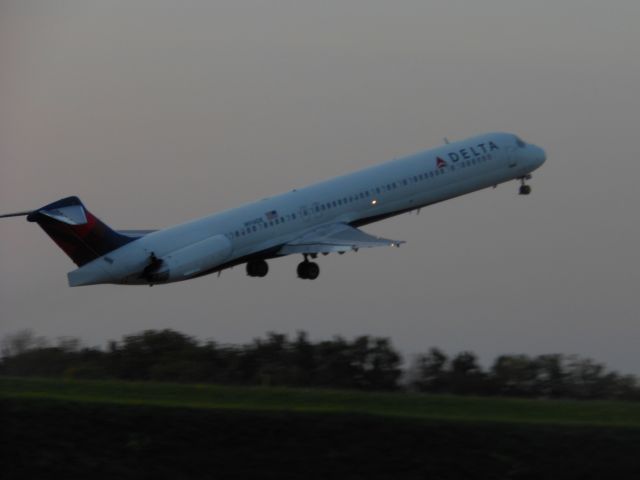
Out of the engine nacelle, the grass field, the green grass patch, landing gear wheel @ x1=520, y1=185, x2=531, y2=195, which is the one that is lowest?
the grass field

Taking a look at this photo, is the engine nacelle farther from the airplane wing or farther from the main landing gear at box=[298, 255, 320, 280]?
the main landing gear at box=[298, 255, 320, 280]

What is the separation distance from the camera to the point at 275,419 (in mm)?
33375

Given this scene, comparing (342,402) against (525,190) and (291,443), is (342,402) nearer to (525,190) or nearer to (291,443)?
(291,443)

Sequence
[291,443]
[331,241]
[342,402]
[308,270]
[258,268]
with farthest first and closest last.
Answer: [308,270] < [258,268] < [331,241] < [342,402] < [291,443]

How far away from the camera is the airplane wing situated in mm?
52812


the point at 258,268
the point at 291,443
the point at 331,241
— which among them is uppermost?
the point at 331,241

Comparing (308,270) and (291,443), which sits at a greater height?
(308,270)

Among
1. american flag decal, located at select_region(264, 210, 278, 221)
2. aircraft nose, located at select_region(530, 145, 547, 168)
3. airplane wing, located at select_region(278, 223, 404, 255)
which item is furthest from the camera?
aircraft nose, located at select_region(530, 145, 547, 168)

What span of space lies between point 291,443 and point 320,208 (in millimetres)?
21588

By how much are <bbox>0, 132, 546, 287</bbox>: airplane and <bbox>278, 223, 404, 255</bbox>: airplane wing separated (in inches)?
1.4

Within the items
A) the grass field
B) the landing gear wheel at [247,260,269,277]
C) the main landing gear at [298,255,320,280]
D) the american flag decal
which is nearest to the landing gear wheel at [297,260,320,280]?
the main landing gear at [298,255,320,280]

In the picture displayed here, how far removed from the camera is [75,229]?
46062 millimetres

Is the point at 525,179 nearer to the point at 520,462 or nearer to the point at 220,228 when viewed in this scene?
the point at 220,228

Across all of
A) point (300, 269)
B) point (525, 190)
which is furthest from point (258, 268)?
point (525, 190)
